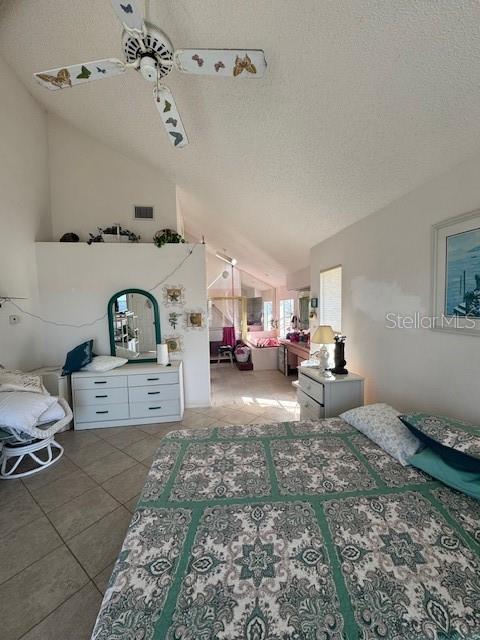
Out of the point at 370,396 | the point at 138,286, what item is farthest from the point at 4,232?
the point at 370,396

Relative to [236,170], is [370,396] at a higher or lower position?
lower

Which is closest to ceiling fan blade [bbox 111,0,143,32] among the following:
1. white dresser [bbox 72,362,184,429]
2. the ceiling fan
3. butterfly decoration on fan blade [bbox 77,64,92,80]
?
the ceiling fan

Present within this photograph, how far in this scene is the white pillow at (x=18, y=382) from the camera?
83.9 inches

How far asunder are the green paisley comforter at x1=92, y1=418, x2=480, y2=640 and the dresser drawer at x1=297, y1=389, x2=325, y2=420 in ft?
3.21

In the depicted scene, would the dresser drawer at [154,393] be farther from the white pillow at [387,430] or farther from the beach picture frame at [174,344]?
the white pillow at [387,430]

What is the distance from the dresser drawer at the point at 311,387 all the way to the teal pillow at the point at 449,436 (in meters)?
0.92

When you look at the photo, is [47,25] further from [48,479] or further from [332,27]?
[48,479]

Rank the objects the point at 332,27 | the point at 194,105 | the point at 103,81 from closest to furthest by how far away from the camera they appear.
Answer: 1. the point at 332,27
2. the point at 194,105
3. the point at 103,81

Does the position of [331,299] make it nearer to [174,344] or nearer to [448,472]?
[174,344]

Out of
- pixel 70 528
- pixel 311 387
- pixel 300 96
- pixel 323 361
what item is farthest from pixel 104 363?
pixel 300 96

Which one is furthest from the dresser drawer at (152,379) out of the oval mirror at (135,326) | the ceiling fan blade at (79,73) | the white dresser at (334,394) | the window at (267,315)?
the window at (267,315)

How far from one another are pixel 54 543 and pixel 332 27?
128 inches

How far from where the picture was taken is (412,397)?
6.59 ft

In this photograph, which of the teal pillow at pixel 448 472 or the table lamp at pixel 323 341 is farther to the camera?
the table lamp at pixel 323 341
